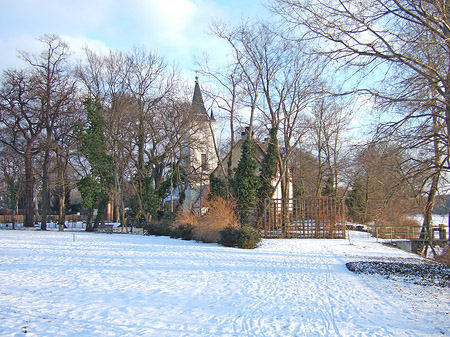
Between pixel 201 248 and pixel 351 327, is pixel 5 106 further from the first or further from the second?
pixel 351 327

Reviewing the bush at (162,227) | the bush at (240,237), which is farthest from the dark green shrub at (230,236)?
the bush at (162,227)

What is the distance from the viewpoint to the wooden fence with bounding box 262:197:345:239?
86.0ft

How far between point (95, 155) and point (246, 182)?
12.5 m

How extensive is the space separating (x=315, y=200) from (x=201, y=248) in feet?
36.7

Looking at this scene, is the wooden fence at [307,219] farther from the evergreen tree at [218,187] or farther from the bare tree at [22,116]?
the bare tree at [22,116]

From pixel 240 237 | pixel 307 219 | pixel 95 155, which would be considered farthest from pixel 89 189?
pixel 240 237

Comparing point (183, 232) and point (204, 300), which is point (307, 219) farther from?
point (204, 300)

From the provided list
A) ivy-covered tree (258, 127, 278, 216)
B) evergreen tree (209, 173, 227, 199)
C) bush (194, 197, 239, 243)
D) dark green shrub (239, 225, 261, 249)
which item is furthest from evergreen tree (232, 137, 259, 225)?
dark green shrub (239, 225, 261, 249)

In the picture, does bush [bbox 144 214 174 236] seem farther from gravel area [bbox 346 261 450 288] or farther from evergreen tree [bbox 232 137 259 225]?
gravel area [bbox 346 261 450 288]

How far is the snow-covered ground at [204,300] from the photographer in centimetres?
634

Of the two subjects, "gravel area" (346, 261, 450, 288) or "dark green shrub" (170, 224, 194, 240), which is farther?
"dark green shrub" (170, 224, 194, 240)

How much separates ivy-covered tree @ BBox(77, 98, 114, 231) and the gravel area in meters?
24.3

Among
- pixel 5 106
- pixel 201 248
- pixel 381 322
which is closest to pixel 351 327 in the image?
pixel 381 322

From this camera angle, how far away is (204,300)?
822 centimetres
